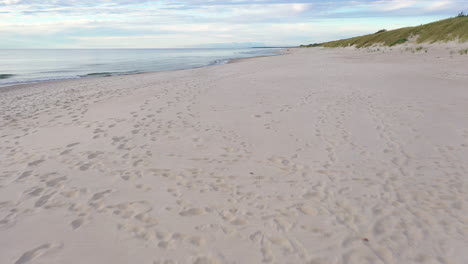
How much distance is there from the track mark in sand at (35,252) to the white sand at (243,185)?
0.06 feet

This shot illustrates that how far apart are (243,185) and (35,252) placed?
2.99m

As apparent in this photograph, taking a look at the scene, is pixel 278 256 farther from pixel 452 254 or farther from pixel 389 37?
pixel 389 37

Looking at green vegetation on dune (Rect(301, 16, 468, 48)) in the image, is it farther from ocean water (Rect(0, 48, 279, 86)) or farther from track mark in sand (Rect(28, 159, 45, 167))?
track mark in sand (Rect(28, 159, 45, 167))

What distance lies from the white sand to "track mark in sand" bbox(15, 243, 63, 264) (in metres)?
0.02

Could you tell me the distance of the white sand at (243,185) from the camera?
3.74 metres

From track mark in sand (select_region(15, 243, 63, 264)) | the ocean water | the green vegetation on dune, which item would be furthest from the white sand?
the green vegetation on dune

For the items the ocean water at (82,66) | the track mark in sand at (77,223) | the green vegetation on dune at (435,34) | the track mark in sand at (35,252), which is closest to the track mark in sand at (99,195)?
the track mark in sand at (77,223)

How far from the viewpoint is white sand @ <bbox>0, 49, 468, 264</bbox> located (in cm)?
374

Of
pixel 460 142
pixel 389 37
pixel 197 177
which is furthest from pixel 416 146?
pixel 389 37

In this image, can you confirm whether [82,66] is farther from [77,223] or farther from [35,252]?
[35,252]

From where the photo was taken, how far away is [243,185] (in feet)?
17.2

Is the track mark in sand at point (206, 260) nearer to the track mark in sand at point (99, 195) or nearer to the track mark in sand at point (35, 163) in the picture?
the track mark in sand at point (99, 195)

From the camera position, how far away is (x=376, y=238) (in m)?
3.78

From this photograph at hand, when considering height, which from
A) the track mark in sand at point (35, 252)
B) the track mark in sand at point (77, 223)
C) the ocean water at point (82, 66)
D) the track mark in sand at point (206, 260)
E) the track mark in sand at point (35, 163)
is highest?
the ocean water at point (82, 66)
